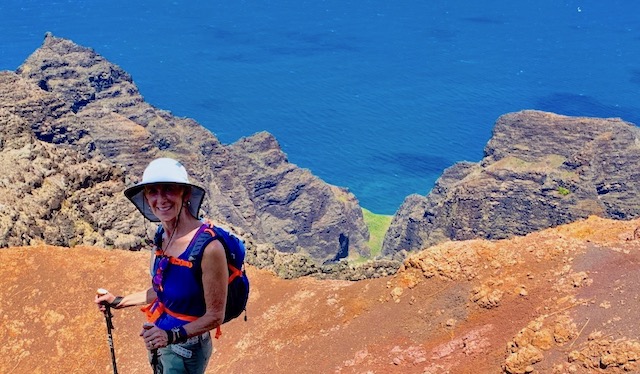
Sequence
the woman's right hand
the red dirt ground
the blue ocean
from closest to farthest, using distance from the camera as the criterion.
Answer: the woman's right hand, the red dirt ground, the blue ocean

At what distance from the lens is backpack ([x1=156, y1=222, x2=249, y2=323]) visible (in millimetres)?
7848

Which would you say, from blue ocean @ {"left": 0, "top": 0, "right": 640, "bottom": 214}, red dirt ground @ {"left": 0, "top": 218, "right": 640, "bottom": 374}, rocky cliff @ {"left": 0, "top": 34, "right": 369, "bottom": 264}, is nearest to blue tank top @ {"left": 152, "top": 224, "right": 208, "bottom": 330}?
red dirt ground @ {"left": 0, "top": 218, "right": 640, "bottom": 374}

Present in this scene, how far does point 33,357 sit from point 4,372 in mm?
894

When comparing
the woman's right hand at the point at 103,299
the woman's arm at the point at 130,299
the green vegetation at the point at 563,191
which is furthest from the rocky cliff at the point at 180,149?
the woman's right hand at the point at 103,299

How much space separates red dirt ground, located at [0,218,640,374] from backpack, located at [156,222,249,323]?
8.12 m

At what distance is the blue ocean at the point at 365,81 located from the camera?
128625mm

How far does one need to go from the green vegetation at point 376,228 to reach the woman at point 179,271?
254ft

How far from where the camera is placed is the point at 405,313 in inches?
771

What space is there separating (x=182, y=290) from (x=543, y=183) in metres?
59.4

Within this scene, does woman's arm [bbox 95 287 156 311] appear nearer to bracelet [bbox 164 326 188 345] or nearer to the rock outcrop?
bracelet [bbox 164 326 188 345]

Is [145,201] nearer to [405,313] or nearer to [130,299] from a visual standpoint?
[130,299]

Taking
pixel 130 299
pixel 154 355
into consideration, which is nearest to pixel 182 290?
pixel 154 355

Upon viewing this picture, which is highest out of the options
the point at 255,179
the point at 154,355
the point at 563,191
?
the point at 255,179

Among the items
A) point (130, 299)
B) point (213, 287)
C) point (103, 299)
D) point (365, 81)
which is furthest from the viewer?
point (365, 81)
